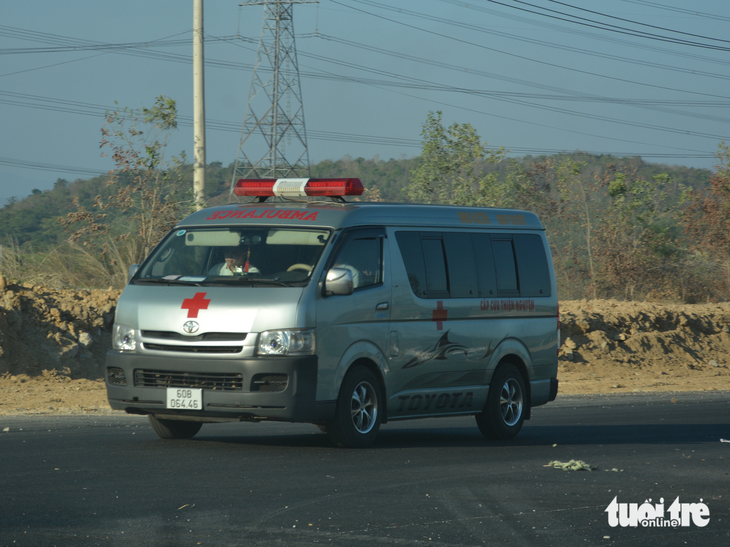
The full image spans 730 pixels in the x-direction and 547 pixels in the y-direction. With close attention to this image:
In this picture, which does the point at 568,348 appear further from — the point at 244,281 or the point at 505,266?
the point at 244,281

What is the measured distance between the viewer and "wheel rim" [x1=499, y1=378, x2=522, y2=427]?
1120 cm

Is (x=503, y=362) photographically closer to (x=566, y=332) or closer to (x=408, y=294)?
(x=408, y=294)

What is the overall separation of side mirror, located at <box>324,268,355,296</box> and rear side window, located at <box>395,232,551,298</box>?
4.15 feet

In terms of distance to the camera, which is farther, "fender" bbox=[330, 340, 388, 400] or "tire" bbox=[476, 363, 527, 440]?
"tire" bbox=[476, 363, 527, 440]

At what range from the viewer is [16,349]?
1756cm

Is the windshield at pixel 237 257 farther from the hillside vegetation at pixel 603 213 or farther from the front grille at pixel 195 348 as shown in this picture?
the hillside vegetation at pixel 603 213

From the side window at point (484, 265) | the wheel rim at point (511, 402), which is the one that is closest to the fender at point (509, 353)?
the wheel rim at point (511, 402)

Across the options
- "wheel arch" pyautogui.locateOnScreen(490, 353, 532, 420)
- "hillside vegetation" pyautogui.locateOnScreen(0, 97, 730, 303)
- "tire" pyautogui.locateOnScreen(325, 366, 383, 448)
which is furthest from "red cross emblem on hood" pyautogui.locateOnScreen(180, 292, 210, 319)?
"hillside vegetation" pyautogui.locateOnScreen(0, 97, 730, 303)

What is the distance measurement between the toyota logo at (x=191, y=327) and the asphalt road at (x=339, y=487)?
43.8 inches

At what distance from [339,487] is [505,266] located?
15.7 feet

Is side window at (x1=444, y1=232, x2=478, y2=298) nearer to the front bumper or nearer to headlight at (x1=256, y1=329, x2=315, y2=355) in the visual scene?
the front bumper

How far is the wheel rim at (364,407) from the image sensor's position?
920 cm

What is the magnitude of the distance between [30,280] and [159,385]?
13.5 meters

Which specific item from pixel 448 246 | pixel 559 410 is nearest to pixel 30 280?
pixel 559 410
